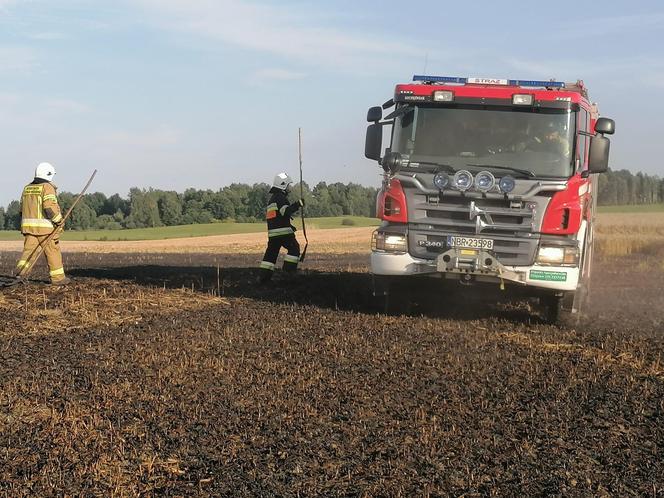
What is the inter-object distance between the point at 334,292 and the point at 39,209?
470cm

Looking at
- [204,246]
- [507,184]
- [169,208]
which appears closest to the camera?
[507,184]

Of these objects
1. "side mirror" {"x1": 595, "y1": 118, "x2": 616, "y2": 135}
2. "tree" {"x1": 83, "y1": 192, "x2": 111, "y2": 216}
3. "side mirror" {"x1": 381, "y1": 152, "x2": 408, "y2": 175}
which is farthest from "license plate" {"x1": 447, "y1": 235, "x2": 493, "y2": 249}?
"tree" {"x1": 83, "y1": 192, "x2": 111, "y2": 216}

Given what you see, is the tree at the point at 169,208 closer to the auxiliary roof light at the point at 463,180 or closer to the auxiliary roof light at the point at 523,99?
the auxiliary roof light at the point at 523,99

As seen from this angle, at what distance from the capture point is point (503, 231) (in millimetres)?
9242

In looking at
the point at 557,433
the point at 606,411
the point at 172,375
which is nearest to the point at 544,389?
the point at 606,411

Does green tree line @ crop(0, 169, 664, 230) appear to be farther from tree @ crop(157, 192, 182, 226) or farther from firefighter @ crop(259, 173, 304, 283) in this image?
firefighter @ crop(259, 173, 304, 283)

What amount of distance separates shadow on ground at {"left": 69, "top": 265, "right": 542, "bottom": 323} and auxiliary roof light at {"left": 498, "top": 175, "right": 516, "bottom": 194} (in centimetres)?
162

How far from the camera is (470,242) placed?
9.24 m

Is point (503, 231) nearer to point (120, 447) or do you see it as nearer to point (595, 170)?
point (595, 170)

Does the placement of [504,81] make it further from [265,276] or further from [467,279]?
[265,276]

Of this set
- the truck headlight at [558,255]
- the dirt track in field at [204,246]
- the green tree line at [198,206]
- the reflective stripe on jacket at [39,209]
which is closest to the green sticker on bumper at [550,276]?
the truck headlight at [558,255]

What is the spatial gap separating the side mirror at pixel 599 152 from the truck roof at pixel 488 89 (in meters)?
0.53

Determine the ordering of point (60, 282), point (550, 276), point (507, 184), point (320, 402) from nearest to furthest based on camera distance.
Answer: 1. point (320, 402)
2. point (507, 184)
3. point (550, 276)
4. point (60, 282)

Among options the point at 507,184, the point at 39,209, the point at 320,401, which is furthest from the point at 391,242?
the point at 39,209
